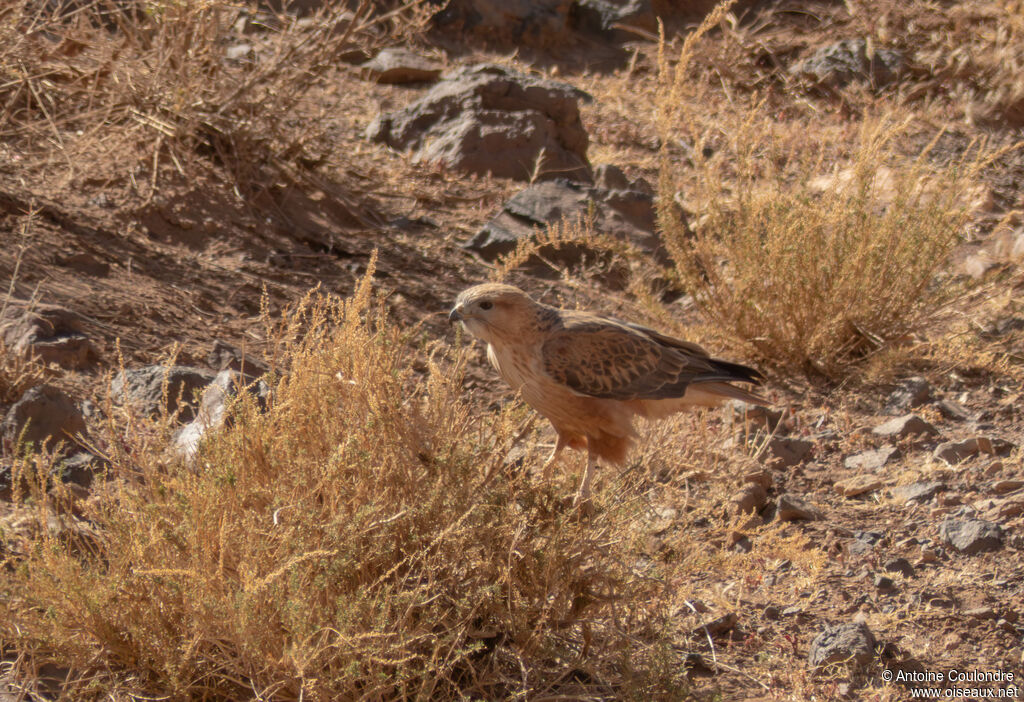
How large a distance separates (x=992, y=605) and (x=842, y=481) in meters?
1.11

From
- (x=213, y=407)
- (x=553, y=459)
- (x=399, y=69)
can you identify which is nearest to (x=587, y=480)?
(x=553, y=459)

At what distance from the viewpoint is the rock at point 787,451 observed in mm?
5105

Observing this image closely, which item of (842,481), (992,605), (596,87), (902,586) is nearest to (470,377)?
(842,481)

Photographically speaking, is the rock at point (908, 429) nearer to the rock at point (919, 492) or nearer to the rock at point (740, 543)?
the rock at point (919, 492)

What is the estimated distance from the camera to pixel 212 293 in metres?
5.73

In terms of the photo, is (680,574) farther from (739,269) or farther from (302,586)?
(739,269)

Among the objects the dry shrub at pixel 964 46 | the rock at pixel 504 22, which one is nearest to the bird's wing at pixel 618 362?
the dry shrub at pixel 964 46

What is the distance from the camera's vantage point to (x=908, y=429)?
525 cm

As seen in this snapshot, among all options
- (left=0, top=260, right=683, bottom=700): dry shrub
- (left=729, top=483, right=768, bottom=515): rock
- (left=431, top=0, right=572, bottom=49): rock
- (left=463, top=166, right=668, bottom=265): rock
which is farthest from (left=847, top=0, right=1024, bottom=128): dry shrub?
(left=0, top=260, right=683, bottom=700): dry shrub

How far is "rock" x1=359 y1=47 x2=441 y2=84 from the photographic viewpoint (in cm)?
957

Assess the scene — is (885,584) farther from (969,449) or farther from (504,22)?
(504,22)

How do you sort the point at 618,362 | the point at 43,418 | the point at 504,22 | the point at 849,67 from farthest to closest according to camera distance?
the point at 504,22 → the point at 849,67 → the point at 618,362 → the point at 43,418

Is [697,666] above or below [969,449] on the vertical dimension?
above

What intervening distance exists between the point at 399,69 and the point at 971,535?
7.15 m
